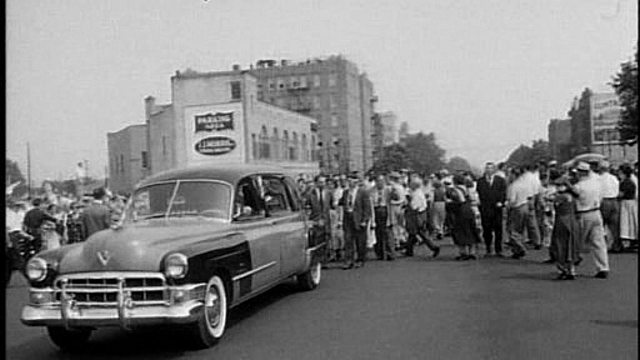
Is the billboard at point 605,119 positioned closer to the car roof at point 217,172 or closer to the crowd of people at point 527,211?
the crowd of people at point 527,211

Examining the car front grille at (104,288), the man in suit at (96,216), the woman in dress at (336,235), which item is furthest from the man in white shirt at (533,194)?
the woman in dress at (336,235)

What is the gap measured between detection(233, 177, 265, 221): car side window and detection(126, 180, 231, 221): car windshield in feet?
0.26

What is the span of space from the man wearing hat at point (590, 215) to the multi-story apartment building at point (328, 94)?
657mm

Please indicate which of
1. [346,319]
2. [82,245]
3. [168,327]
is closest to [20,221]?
[82,245]

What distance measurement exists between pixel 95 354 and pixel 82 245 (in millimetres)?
554

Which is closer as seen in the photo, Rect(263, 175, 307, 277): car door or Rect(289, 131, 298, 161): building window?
Rect(289, 131, 298, 161): building window

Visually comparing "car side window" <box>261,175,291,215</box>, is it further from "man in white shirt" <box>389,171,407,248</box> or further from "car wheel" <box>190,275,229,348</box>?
"man in white shirt" <box>389,171,407,248</box>

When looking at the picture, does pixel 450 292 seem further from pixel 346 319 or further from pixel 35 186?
pixel 35 186

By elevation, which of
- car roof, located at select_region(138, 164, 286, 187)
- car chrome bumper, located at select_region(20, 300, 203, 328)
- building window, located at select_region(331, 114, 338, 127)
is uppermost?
building window, located at select_region(331, 114, 338, 127)

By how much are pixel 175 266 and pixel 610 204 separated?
2218 millimetres

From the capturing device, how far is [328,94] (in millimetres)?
2328

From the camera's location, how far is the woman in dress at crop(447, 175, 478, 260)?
717 cm

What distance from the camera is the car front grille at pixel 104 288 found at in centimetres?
369

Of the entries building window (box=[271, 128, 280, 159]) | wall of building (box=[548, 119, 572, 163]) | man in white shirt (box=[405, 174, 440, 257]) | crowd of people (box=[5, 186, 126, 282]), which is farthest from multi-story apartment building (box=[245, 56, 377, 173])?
man in white shirt (box=[405, 174, 440, 257])
